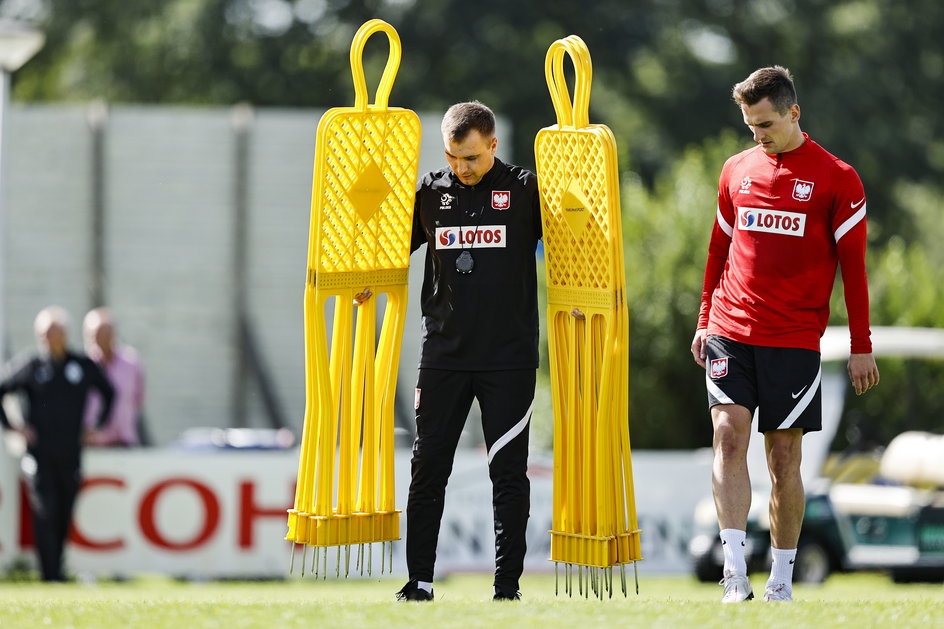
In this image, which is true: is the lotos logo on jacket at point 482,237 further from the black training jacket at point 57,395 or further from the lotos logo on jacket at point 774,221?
the black training jacket at point 57,395

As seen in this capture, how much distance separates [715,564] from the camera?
504 inches

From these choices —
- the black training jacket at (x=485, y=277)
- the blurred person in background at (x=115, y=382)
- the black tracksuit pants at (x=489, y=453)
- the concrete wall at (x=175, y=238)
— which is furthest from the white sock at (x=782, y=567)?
the concrete wall at (x=175, y=238)

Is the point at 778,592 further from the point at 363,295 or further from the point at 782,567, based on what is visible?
the point at 363,295

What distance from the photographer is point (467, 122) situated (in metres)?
6.54

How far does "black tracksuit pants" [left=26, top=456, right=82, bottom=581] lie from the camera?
39.9 ft

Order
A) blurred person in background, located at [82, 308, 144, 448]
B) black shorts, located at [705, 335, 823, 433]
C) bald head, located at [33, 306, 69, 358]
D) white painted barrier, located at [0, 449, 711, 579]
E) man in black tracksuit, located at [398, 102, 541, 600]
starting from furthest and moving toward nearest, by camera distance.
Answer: blurred person in background, located at [82, 308, 144, 448], white painted barrier, located at [0, 449, 711, 579], bald head, located at [33, 306, 69, 358], man in black tracksuit, located at [398, 102, 541, 600], black shorts, located at [705, 335, 823, 433]

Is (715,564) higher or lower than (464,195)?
lower

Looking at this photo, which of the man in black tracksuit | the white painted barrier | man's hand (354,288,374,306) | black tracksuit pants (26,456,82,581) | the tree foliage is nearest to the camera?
the man in black tracksuit

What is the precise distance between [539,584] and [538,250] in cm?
566

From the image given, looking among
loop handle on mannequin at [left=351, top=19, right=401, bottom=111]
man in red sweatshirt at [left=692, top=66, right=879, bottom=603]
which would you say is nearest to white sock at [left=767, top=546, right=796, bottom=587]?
man in red sweatshirt at [left=692, top=66, right=879, bottom=603]

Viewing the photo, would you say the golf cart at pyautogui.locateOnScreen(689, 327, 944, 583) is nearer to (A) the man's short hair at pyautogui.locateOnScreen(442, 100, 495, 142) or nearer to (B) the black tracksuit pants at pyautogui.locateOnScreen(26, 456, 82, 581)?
(B) the black tracksuit pants at pyautogui.locateOnScreen(26, 456, 82, 581)

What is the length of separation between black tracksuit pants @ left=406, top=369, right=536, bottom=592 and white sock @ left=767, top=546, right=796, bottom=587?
1.01 metres

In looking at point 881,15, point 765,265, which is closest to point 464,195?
point 765,265

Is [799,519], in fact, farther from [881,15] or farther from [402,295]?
[881,15]
